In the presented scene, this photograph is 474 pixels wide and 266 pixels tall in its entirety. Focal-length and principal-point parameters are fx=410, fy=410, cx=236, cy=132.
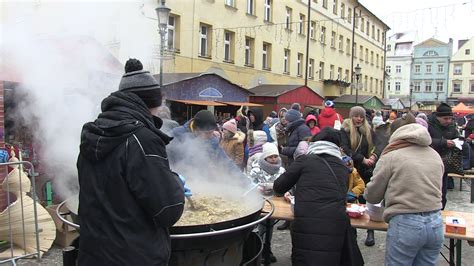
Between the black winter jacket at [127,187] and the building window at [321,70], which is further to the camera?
the building window at [321,70]

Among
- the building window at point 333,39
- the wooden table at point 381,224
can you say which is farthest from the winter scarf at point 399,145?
the building window at point 333,39

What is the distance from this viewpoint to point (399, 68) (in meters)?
66.0

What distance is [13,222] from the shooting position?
462 centimetres

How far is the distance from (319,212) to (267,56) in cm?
2095

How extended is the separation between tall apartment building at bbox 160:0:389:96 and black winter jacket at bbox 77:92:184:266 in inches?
574

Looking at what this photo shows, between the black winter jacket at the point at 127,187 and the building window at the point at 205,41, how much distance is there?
54.7 ft

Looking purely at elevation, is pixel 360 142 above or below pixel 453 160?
above

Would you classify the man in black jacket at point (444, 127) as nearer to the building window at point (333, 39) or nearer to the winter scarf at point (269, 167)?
the winter scarf at point (269, 167)

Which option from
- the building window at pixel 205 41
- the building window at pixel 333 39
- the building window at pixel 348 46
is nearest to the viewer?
the building window at pixel 205 41

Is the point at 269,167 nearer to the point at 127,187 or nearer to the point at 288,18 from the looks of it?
the point at 127,187

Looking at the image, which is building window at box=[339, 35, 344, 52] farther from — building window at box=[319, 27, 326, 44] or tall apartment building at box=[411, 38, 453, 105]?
tall apartment building at box=[411, 38, 453, 105]

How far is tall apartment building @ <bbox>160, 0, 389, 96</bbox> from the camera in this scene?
17.2m

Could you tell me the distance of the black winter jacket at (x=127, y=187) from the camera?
2018 millimetres

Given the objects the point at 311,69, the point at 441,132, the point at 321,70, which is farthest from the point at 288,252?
the point at 321,70
